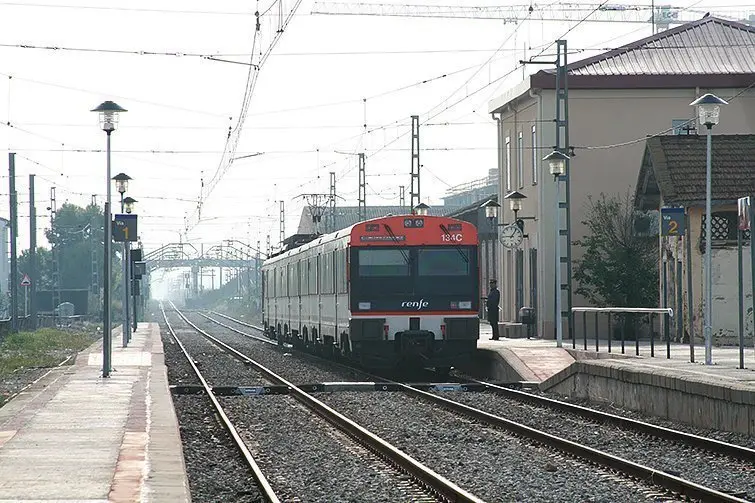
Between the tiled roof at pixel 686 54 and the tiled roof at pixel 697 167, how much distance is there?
8.00 meters

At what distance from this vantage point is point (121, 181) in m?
36.4

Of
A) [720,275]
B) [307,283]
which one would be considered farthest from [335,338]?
[720,275]

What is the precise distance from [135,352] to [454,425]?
2092cm

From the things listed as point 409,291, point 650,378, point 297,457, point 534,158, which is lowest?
point 297,457

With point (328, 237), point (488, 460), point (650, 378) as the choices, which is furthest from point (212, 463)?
point (328, 237)

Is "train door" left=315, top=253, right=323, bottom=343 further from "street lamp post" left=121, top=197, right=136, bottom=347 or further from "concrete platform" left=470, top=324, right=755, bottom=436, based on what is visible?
"street lamp post" left=121, top=197, right=136, bottom=347

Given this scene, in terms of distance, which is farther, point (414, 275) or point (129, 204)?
point (129, 204)

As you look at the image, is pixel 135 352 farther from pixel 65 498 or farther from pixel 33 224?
pixel 65 498

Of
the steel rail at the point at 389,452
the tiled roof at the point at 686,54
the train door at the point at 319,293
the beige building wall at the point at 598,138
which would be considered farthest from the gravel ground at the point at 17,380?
the tiled roof at the point at 686,54

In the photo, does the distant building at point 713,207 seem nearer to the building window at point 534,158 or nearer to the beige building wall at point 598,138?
the beige building wall at point 598,138

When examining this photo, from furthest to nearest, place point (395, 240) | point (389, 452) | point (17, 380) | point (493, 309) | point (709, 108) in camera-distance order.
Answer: point (493, 309)
point (17, 380)
point (395, 240)
point (709, 108)
point (389, 452)

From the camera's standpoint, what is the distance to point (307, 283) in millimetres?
35031

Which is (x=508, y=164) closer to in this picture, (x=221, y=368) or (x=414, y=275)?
(x=221, y=368)

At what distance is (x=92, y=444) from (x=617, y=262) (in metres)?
23.4
